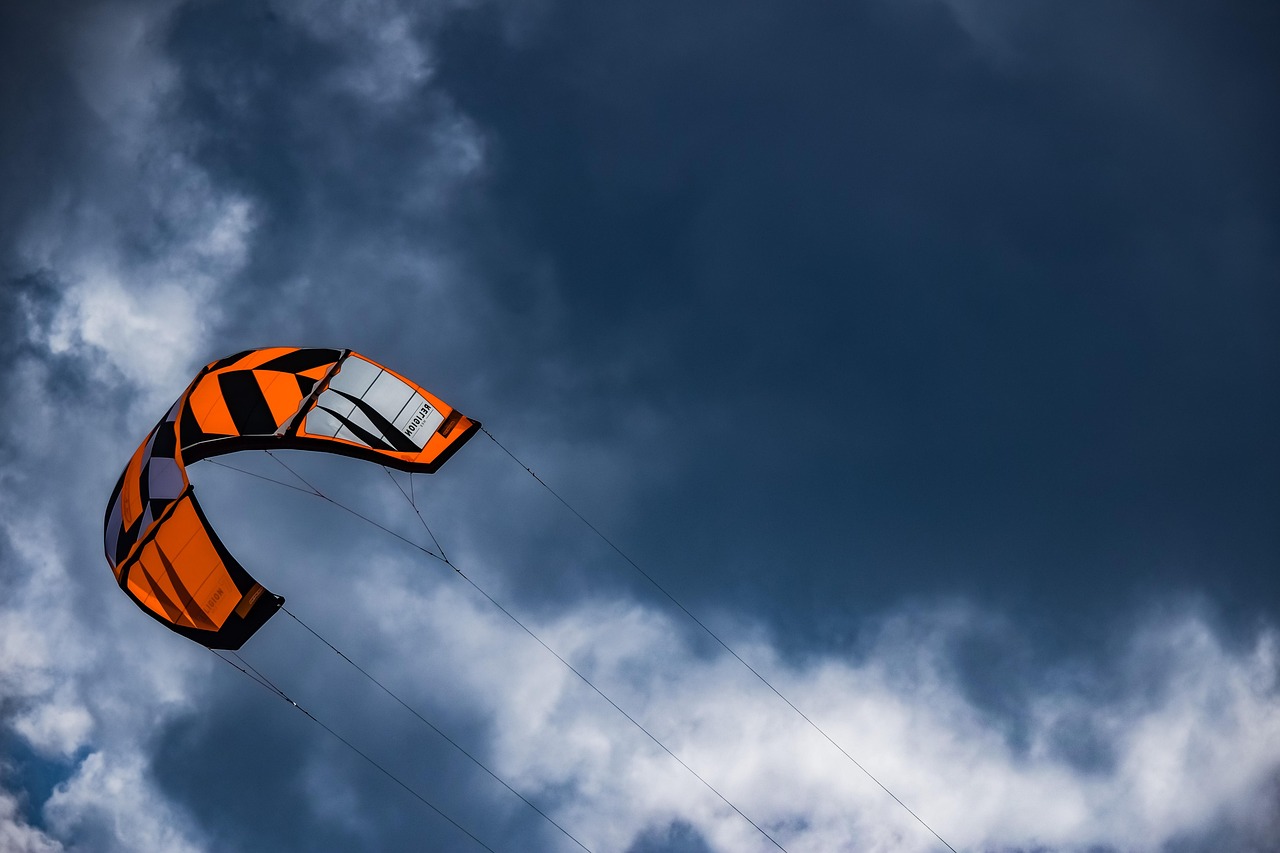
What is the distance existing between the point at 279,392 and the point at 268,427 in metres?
1.22

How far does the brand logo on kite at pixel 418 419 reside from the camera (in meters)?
35.5

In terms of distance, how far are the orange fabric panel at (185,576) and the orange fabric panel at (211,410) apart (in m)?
4.29

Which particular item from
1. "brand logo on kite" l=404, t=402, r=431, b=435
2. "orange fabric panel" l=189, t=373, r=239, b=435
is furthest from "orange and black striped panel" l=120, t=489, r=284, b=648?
"brand logo on kite" l=404, t=402, r=431, b=435

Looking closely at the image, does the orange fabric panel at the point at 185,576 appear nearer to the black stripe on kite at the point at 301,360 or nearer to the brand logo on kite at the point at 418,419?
the black stripe on kite at the point at 301,360

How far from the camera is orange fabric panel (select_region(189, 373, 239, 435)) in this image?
113 ft

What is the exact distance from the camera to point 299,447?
35.3 m

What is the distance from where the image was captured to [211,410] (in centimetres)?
3481

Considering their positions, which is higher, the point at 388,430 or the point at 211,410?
the point at 388,430

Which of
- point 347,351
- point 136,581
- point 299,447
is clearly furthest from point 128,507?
point 347,351

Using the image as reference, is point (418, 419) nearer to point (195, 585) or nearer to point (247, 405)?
point (247, 405)

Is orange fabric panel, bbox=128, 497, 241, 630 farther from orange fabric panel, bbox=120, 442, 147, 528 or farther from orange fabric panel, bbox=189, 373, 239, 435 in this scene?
orange fabric panel, bbox=189, 373, 239, 435

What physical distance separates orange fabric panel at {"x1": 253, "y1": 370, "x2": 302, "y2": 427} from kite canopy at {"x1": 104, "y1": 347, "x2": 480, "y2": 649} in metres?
0.03

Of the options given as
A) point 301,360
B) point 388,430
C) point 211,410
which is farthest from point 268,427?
point 388,430

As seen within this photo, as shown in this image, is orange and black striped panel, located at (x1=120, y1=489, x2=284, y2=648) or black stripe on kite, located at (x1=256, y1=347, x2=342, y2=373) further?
black stripe on kite, located at (x1=256, y1=347, x2=342, y2=373)
